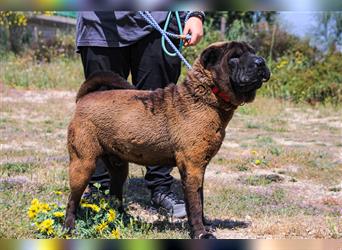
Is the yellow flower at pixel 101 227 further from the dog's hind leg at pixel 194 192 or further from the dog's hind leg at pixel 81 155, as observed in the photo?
the dog's hind leg at pixel 194 192

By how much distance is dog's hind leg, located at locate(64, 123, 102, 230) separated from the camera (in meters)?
3.62

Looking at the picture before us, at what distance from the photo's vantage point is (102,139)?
12.0 ft

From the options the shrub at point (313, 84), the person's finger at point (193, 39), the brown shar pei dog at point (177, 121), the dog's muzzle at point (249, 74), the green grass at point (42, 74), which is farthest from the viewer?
the green grass at point (42, 74)

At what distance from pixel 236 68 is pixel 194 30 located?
23.2 inches

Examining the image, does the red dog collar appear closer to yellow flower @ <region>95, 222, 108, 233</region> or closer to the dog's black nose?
the dog's black nose

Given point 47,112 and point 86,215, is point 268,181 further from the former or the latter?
point 47,112

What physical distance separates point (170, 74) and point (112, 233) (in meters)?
1.50

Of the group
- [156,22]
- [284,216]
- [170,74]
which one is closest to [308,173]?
[284,216]

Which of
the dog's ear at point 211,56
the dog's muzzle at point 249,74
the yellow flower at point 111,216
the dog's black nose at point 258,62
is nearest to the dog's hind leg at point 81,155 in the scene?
the yellow flower at point 111,216

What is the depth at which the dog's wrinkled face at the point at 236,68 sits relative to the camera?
328 cm

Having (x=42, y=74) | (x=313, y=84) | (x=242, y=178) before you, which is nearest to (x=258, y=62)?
(x=242, y=178)

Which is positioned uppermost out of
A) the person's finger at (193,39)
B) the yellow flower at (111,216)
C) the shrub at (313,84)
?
the person's finger at (193,39)

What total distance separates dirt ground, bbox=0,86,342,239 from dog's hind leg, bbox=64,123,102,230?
45cm

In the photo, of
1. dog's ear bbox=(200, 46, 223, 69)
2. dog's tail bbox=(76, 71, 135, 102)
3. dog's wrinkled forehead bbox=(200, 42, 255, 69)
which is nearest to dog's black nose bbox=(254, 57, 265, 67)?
dog's wrinkled forehead bbox=(200, 42, 255, 69)
